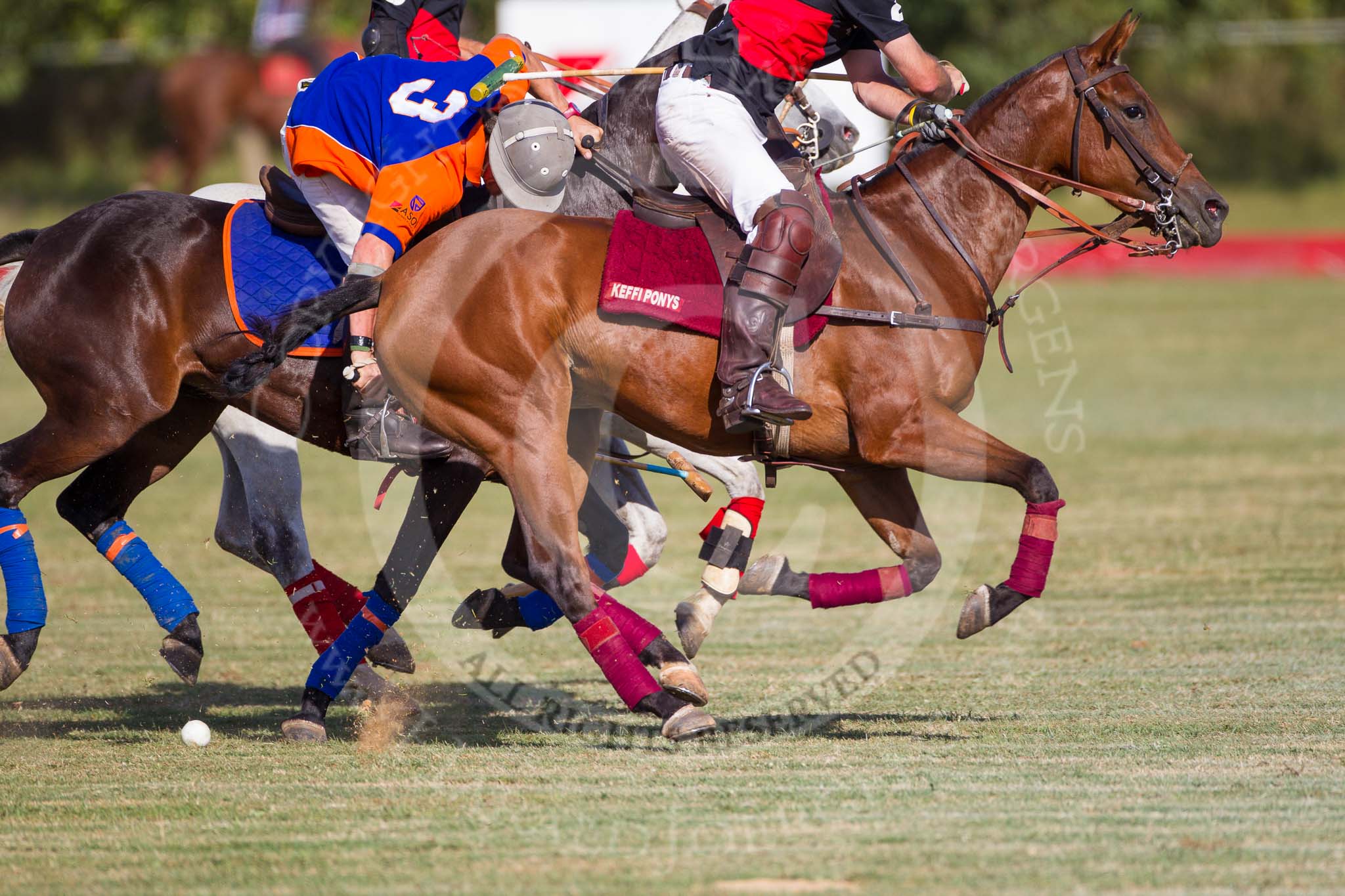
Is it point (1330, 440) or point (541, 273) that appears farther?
point (1330, 440)

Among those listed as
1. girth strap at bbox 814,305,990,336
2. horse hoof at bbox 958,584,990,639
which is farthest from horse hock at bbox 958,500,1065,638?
girth strap at bbox 814,305,990,336

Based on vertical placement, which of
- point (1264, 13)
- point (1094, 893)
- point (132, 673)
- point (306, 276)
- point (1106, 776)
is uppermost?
point (306, 276)

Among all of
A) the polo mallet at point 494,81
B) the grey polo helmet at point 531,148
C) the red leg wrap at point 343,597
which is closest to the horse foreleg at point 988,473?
the grey polo helmet at point 531,148

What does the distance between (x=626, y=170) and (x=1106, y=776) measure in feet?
9.33

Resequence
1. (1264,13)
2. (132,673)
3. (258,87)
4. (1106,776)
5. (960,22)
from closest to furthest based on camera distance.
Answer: (1106,776), (132,673), (258,87), (960,22), (1264,13)

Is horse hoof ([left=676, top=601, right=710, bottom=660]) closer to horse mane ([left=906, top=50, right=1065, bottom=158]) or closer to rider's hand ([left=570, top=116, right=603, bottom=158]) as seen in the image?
rider's hand ([left=570, top=116, right=603, bottom=158])

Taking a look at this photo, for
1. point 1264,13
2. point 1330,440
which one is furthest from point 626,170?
point 1264,13

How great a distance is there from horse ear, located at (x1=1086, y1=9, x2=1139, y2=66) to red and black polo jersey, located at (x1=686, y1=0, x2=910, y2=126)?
67cm

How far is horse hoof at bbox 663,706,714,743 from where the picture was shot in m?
5.08

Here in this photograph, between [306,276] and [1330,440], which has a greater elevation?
[306,276]

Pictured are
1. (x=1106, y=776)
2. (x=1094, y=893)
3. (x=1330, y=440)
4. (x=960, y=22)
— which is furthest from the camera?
(x=960, y=22)

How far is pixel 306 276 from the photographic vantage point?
5879mm

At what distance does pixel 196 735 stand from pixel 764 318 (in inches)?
100

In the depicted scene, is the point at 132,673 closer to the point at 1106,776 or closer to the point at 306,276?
the point at 306,276
